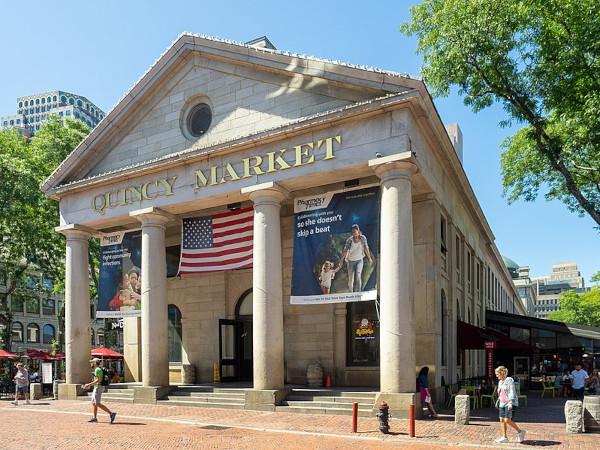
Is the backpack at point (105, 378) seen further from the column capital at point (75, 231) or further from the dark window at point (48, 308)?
the dark window at point (48, 308)

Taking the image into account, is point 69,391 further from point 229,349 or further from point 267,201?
point 267,201

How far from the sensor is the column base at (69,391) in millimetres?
23000

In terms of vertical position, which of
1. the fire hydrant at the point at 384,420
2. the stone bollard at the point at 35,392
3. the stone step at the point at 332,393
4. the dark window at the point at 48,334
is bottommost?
the dark window at the point at 48,334

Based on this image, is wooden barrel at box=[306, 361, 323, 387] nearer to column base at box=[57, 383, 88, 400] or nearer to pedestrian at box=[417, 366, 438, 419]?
pedestrian at box=[417, 366, 438, 419]

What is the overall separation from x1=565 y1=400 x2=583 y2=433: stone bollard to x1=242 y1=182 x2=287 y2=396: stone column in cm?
801

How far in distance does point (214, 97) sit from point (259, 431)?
11.9 metres

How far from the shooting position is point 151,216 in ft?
69.8

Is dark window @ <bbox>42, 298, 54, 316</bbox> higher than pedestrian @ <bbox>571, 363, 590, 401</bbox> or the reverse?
the reverse

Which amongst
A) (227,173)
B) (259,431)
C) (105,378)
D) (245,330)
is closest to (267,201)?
(227,173)

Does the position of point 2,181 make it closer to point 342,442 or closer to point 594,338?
point 342,442

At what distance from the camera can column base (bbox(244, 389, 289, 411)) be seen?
17.5 metres

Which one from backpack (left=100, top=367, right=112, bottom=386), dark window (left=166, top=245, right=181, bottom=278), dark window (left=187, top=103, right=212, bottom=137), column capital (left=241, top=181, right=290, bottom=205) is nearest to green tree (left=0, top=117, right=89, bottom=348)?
backpack (left=100, top=367, right=112, bottom=386)

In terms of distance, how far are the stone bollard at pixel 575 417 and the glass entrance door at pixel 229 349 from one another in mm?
14301

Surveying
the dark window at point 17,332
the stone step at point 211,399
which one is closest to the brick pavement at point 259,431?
the stone step at point 211,399
